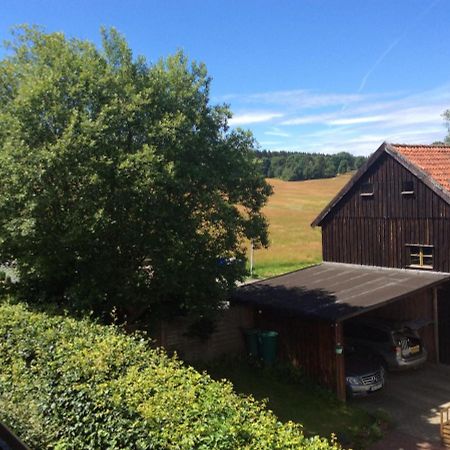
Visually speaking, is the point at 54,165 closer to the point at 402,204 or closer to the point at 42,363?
the point at 42,363

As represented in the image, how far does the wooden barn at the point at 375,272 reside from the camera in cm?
1527

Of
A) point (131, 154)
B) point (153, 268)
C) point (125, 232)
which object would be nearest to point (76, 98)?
point (131, 154)

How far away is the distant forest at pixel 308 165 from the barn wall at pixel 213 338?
298ft

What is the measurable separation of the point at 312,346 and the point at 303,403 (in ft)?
6.56

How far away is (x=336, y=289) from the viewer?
1727cm

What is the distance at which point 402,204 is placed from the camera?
61.3 feet

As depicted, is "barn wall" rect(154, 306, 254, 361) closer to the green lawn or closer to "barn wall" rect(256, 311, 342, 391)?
the green lawn

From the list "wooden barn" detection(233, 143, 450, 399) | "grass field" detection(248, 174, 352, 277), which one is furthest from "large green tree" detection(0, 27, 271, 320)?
"grass field" detection(248, 174, 352, 277)

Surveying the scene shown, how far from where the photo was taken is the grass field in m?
38.1

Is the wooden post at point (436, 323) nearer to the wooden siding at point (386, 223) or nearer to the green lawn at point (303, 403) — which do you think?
the wooden siding at point (386, 223)

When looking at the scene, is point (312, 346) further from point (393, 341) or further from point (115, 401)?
point (115, 401)

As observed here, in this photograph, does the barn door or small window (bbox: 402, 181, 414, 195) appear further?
small window (bbox: 402, 181, 414, 195)

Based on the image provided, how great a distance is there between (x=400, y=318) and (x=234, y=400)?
45.0ft

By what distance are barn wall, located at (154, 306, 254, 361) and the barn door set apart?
699 centimetres
